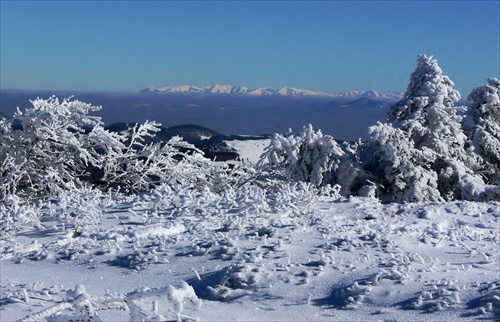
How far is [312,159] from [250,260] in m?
9.36

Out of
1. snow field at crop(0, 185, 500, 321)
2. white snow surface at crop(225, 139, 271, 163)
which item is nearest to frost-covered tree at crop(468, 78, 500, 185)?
snow field at crop(0, 185, 500, 321)

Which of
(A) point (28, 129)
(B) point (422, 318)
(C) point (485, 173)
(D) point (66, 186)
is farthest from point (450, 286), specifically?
(C) point (485, 173)

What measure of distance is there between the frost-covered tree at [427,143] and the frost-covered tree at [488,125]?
49.1 inches

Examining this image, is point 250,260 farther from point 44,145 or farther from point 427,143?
point 427,143

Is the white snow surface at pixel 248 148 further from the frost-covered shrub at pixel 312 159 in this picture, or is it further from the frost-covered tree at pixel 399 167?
the frost-covered shrub at pixel 312 159

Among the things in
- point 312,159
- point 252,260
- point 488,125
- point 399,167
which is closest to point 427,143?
point 399,167

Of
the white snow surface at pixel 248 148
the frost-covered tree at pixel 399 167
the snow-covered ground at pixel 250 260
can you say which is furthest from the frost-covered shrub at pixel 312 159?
the white snow surface at pixel 248 148

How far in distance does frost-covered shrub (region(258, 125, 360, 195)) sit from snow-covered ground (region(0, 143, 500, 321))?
168 inches

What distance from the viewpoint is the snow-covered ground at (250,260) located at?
17.8 feet

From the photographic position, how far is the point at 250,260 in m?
6.77

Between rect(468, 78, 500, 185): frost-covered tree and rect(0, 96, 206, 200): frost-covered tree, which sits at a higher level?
rect(468, 78, 500, 185): frost-covered tree

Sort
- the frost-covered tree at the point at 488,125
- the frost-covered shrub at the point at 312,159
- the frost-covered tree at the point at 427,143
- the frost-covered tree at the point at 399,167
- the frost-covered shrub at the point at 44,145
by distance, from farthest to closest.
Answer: the frost-covered tree at the point at 488,125 → the frost-covered tree at the point at 427,143 → the frost-covered tree at the point at 399,167 → the frost-covered shrub at the point at 312,159 → the frost-covered shrub at the point at 44,145

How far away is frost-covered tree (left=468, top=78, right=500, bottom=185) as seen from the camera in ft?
67.8

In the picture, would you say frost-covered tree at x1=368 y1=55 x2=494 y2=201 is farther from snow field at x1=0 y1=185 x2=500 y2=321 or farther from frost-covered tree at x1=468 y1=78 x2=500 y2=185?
snow field at x1=0 y1=185 x2=500 y2=321
